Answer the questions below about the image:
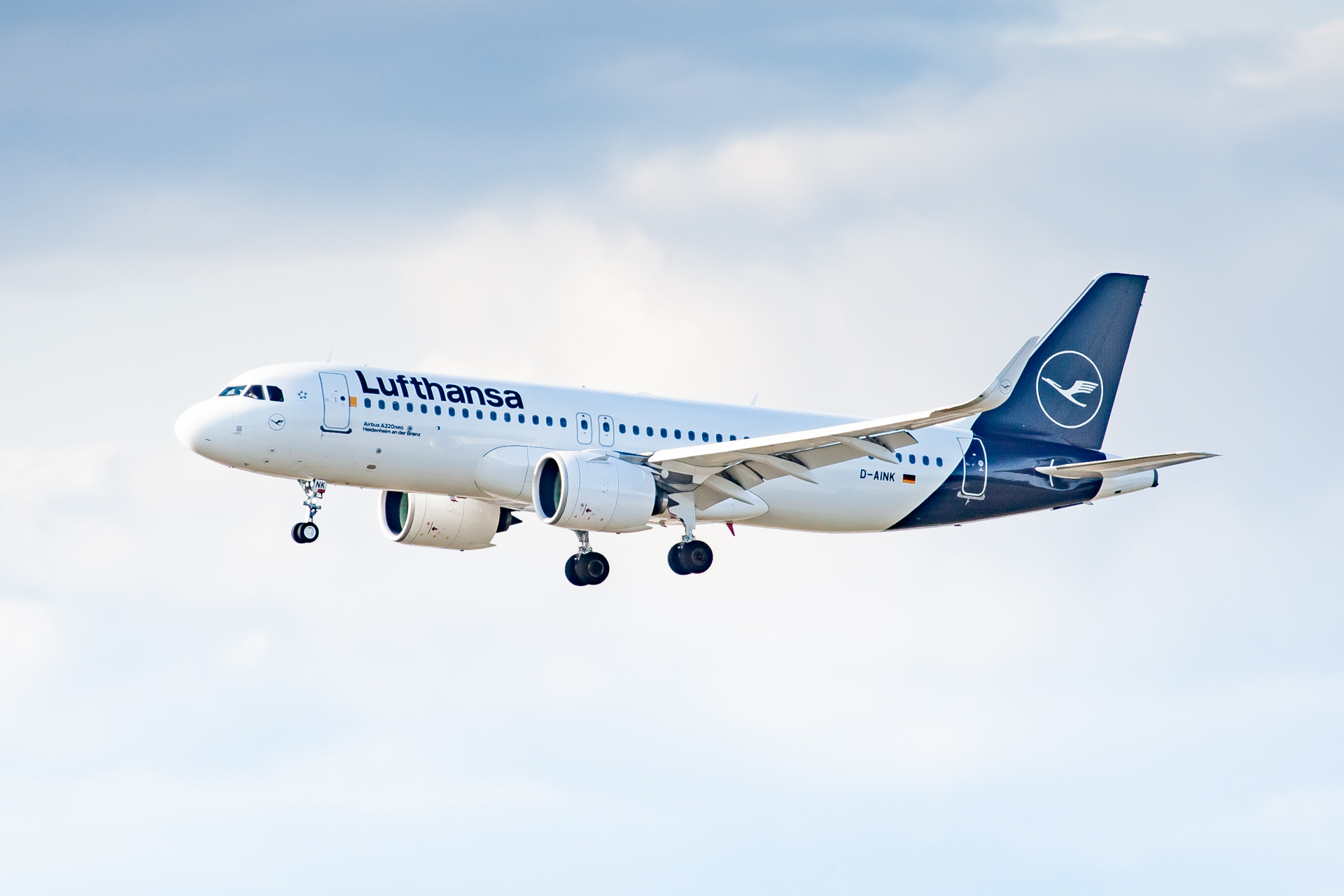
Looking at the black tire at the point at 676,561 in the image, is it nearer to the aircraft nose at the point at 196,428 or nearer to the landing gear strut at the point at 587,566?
the landing gear strut at the point at 587,566

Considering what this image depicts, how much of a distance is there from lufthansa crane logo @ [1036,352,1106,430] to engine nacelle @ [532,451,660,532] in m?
14.4

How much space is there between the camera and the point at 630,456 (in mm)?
44625

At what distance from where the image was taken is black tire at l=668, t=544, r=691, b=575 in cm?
4528

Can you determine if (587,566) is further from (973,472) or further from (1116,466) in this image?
(1116,466)

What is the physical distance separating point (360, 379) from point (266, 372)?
2.13 meters

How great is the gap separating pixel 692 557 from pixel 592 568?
261 cm

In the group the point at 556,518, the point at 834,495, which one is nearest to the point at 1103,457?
the point at 834,495

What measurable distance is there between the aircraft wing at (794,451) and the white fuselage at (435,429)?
1285 millimetres

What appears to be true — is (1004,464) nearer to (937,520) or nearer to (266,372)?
(937,520)

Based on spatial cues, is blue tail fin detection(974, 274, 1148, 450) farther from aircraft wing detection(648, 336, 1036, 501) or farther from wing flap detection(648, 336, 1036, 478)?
wing flap detection(648, 336, 1036, 478)

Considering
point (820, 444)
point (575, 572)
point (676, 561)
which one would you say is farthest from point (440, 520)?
point (820, 444)

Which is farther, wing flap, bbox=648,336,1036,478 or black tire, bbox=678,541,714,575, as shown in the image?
black tire, bbox=678,541,714,575

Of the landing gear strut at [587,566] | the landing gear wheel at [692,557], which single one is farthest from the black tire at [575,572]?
the landing gear wheel at [692,557]

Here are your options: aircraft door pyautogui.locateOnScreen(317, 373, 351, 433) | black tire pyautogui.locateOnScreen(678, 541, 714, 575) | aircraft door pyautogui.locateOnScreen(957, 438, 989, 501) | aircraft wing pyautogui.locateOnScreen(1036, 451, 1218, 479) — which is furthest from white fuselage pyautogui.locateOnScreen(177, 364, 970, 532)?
aircraft wing pyautogui.locateOnScreen(1036, 451, 1218, 479)
